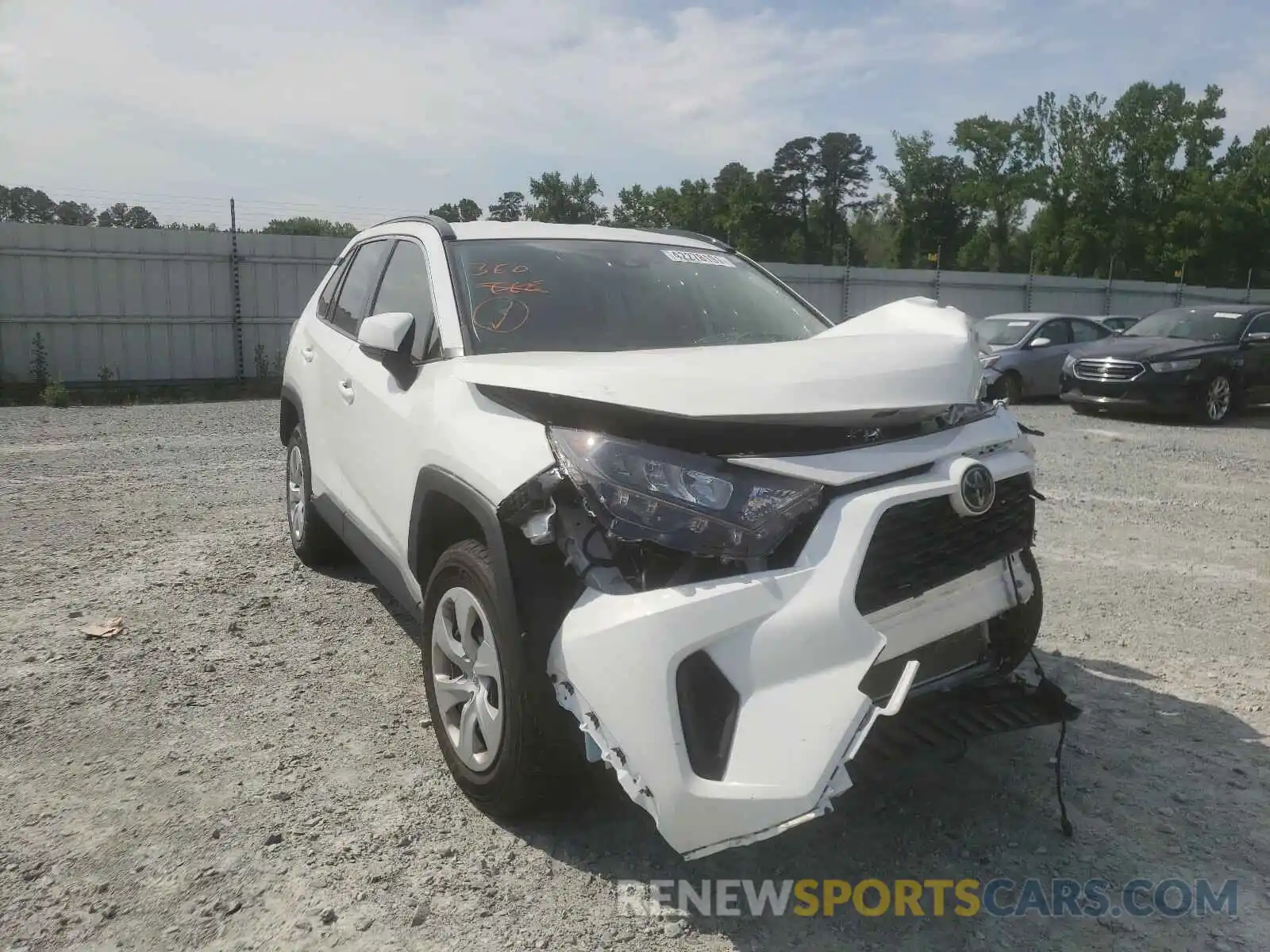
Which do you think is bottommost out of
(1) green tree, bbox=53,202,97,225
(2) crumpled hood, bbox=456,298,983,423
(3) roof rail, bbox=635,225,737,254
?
(2) crumpled hood, bbox=456,298,983,423

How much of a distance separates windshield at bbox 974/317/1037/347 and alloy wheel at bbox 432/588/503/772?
43.8 ft

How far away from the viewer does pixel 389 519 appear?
3.49m

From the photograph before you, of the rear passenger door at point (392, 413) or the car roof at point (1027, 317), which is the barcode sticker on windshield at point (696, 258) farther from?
the car roof at point (1027, 317)

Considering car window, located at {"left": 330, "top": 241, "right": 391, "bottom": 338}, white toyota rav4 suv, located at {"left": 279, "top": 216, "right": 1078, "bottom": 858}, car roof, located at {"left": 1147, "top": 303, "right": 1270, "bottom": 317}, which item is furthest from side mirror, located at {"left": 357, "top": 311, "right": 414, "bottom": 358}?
car roof, located at {"left": 1147, "top": 303, "right": 1270, "bottom": 317}

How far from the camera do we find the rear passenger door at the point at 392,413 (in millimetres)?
3287

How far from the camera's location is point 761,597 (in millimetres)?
2195

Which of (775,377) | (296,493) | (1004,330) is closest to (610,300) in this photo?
(775,377)

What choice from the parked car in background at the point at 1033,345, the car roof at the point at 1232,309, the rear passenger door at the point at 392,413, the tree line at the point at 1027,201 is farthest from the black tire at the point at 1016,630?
the tree line at the point at 1027,201

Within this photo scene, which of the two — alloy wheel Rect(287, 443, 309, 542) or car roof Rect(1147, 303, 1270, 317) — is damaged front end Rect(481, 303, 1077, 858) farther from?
car roof Rect(1147, 303, 1270, 317)

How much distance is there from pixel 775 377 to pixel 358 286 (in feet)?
9.11

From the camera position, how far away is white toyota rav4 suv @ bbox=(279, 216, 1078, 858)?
7.13ft

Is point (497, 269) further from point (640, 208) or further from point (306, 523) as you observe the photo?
point (640, 208)

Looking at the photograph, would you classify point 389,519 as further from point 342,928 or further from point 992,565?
point 992,565

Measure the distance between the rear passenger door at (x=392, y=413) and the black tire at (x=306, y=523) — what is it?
0.93m
